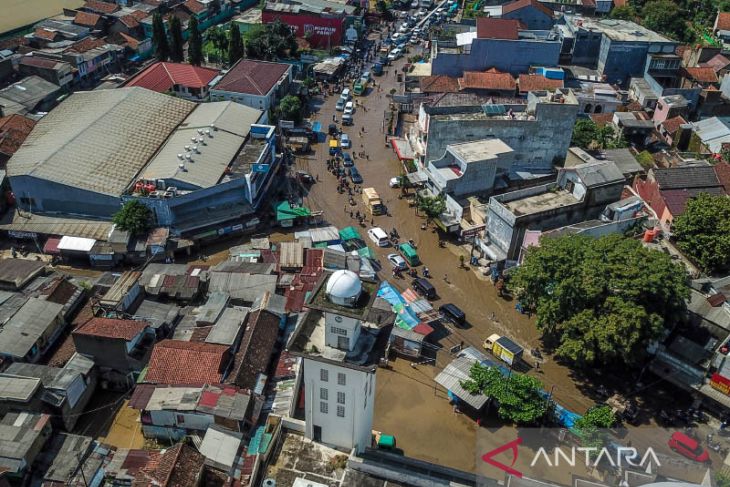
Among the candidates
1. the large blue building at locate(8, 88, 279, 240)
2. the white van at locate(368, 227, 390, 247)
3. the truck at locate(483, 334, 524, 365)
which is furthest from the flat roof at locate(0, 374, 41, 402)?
the truck at locate(483, 334, 524, 365)

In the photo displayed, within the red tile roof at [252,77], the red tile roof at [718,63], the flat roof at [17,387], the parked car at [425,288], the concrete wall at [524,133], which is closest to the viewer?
the flat roof at [17,387]

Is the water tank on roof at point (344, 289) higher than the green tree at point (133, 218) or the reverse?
higher

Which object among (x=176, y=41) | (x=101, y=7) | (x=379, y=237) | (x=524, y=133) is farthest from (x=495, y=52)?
(x=101, y=7)

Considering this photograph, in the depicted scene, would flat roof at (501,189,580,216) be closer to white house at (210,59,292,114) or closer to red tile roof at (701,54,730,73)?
white house at (210,59,292,114)

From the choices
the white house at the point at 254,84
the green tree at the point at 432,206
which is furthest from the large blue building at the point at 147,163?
the green tree at the point at 432,206

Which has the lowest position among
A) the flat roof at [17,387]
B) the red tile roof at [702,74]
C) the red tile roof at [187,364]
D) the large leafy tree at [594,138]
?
the red tile roof at [187,364]

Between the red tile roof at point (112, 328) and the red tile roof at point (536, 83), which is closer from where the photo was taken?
the red tile roof at point (112, 328)

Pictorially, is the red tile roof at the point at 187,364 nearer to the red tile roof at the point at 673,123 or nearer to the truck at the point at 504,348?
the truck at the point at 504,348
